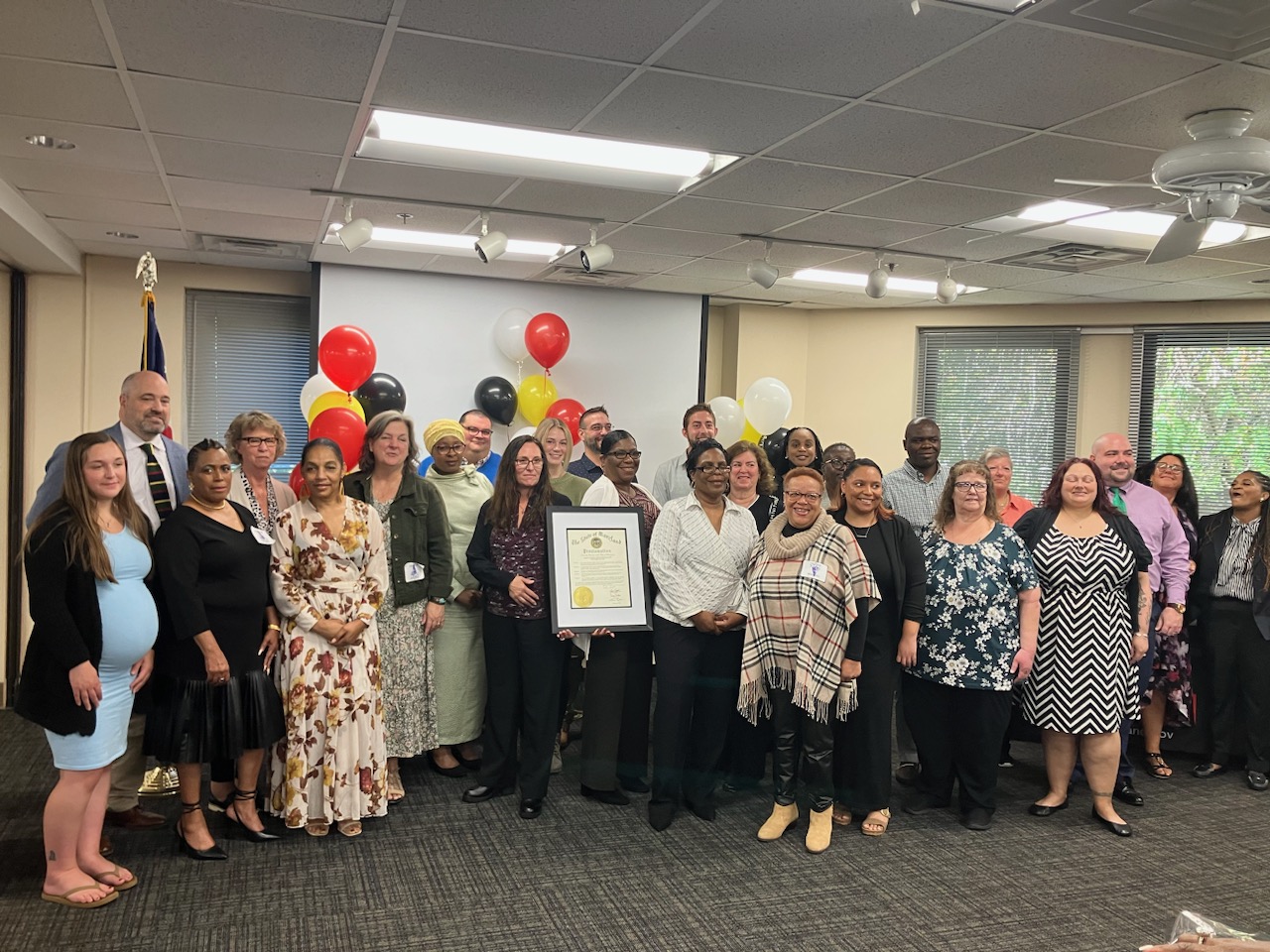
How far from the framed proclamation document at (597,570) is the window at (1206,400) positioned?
17.0 ft

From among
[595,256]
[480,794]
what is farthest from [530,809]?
[595,256]

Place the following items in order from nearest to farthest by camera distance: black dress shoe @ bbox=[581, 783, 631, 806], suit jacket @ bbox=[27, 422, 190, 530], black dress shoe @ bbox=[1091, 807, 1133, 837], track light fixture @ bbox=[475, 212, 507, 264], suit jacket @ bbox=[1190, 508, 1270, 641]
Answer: suit jacket @ bbox=[27, 422, 190, 530]
black dress shoe @ bbox=[1091, 807, 1133, 837]
black dress shoe @ bbox=[581, 783, 631, 806]
suit jacket @ bbox=[1190, 508, 1270, 641]
track light fixture @ bbox=[475, 212, 507, 264]

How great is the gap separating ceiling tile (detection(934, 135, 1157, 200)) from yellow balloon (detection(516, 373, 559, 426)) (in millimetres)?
3391

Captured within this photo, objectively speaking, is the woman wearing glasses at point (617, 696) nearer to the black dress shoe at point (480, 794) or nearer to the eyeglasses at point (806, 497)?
the black dress shoe at point (480, 794)

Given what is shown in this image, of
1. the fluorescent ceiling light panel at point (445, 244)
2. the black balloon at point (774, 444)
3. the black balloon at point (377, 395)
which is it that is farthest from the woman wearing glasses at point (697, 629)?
the black balloon at point (377, 395)

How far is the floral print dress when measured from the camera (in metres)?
3.52

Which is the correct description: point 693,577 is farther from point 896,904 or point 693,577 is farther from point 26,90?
point 26,90

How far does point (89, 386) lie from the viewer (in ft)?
20.4

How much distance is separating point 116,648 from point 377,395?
10.9 ft

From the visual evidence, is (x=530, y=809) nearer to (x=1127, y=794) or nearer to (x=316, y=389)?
(x=1127, y=794)

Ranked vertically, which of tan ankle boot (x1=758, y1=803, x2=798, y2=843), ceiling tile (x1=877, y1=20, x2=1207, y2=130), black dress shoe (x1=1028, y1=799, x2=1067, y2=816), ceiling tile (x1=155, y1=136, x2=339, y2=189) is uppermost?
ceiling tile (x1=877, y1=20, x2=1207, y2=130)

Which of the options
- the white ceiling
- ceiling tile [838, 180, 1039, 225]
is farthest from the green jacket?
ceiling tile [838, 180, 1039, 225]

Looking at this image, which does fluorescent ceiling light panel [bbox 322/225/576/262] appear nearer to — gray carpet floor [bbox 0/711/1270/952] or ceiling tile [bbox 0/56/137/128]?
ceiling tile [bbox 0/56/137/128]

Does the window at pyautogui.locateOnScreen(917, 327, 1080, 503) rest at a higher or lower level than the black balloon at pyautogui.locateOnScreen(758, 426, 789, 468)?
higher
